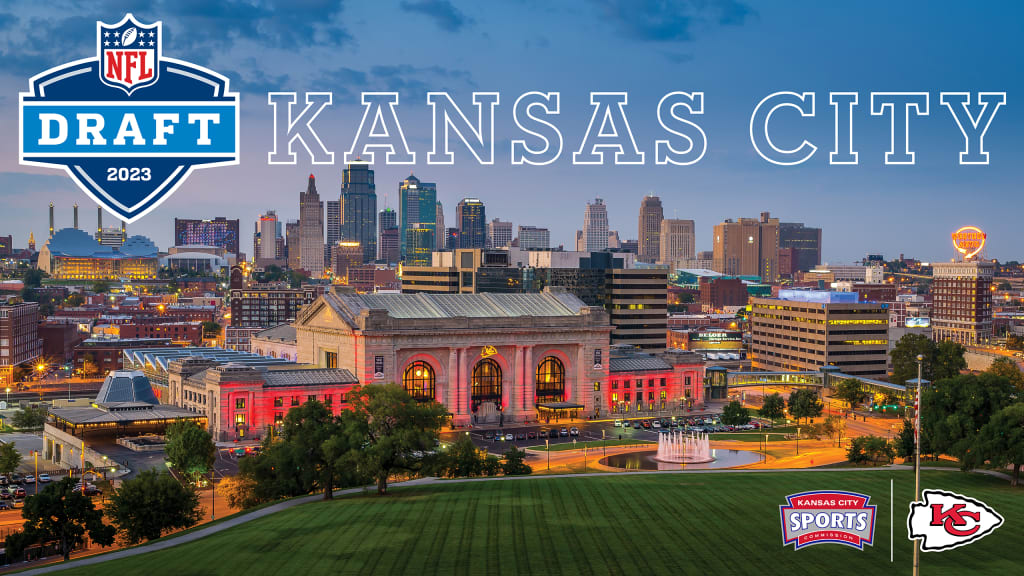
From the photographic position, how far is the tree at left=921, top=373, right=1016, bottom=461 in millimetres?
88250

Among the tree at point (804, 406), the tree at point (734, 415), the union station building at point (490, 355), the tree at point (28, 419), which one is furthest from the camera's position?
the tree at point (734, 415)

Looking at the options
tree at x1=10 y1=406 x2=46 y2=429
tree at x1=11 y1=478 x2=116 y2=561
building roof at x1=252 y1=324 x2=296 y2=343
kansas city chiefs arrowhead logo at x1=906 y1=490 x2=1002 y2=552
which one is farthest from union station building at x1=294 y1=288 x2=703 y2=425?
kansas city chiefs arrowhead logo at x1=906 y1=490 x2=1002 y2=552

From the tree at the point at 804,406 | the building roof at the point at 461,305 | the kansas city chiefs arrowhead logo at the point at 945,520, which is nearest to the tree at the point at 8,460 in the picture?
the building roof at the point at 461,305

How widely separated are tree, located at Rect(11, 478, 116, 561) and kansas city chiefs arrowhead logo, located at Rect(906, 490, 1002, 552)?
185 ft

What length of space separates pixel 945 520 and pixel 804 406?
337ft

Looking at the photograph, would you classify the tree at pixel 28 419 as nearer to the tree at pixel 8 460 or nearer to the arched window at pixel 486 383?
the tree at pixel 8 460

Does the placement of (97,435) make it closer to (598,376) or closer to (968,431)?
(598,376)

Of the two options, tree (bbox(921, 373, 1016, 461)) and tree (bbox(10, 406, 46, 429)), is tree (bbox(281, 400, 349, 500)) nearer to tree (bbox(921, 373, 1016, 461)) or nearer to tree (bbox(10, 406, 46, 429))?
tree (bbox(921, 373, 1016, 461))

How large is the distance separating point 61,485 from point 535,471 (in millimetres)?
47983

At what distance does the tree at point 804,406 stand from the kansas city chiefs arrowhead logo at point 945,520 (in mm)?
101677

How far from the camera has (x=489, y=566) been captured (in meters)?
58.8

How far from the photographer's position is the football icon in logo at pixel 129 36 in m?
76.1

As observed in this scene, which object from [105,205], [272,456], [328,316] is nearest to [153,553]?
[272,456]

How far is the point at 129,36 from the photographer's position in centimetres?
7644
